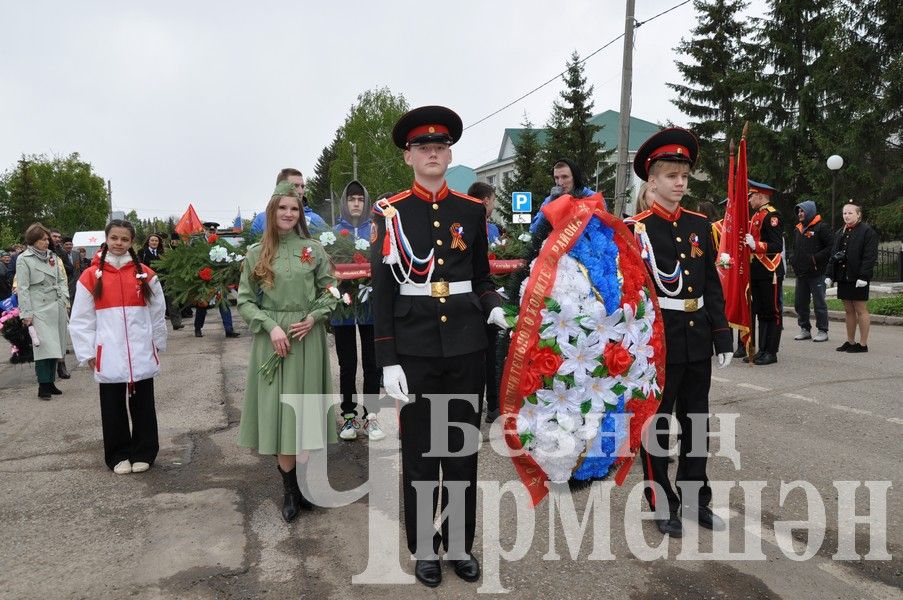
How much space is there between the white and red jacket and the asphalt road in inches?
31.0

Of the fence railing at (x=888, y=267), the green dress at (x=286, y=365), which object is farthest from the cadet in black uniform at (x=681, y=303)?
the fence railing at (x=888, y=267)

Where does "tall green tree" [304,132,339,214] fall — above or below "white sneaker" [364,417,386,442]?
above

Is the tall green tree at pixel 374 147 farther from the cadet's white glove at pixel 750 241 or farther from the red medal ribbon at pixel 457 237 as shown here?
the red medal ribbon at pixel 457 237

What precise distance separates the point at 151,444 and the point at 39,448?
1.38 meters

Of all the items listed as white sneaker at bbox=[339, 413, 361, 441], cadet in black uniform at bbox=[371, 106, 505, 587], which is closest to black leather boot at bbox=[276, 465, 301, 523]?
cadet in black uniform at bbox=[371, 106, 505, 587]

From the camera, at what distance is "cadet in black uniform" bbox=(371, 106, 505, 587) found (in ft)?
11.1

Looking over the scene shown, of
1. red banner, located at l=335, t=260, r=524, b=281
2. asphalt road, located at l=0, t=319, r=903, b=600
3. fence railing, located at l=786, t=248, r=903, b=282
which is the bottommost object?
asphalt road, located at l=0, t=319, r=903, b=600

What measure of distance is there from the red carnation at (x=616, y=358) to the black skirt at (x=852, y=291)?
7.18 meters

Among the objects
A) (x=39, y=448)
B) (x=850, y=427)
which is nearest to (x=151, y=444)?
(x=39, y=448)

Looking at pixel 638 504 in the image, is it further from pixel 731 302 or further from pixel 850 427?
pixel 731 302

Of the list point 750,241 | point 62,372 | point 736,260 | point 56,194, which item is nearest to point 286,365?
point 736,260

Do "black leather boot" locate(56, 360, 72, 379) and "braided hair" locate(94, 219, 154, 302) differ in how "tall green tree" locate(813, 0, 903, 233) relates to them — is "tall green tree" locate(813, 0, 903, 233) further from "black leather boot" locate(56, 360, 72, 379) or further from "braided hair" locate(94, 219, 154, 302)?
"braided hair" locate(94, 219, 154, 302)

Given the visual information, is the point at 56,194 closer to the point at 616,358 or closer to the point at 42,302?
the point at 42,302

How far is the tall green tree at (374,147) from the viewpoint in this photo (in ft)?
188
